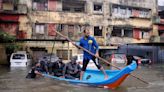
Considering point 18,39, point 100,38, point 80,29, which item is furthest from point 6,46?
point 100,38

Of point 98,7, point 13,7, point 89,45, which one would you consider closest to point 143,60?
point 98,7

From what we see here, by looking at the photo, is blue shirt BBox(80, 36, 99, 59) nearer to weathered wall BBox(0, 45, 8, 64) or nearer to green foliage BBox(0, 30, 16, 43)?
green foliage BBox(0, 30, 16, 43)

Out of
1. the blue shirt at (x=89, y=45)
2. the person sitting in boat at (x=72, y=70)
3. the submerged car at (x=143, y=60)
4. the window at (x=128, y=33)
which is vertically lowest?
the submerged car at (x=143, y=60)

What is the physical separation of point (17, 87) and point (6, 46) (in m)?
20.9

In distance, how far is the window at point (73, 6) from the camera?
41406 millimetres

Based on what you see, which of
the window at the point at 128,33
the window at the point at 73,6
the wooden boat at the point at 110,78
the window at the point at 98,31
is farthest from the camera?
the window at the point at 128,33

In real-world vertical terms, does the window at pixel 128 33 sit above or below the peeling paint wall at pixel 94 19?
below

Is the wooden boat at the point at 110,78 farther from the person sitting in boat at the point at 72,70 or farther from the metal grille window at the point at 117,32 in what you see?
the metal grille window at the point at 117,32

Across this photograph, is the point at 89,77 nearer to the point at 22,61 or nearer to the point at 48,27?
the point at 22,61

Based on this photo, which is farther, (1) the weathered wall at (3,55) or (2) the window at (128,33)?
(2) the window at (128,33)

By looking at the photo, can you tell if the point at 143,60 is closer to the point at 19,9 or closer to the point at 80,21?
the point at 80,21

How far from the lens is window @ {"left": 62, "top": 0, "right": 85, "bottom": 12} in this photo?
41.4 meters

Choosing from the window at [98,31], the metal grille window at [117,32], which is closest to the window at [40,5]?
the window at [98,31]

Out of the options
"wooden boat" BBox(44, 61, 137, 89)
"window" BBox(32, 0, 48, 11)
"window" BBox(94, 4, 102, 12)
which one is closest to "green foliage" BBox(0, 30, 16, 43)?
"window" BBox(32, 0, 48, 11)
